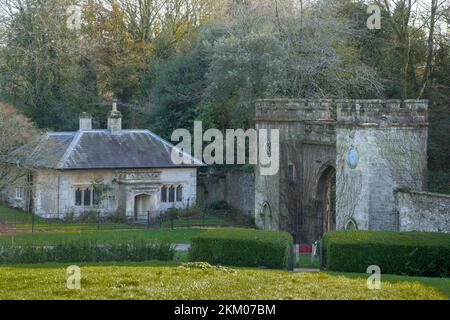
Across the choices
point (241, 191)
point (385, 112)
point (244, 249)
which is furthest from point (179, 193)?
point (244, 249)

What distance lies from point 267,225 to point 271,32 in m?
12.7

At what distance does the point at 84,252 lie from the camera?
2780cm

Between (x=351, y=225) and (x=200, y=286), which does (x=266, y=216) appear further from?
(x=200, y=286)

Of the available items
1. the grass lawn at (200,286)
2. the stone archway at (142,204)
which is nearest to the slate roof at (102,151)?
the stone archway at (142,204)

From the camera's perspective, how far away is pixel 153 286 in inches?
722

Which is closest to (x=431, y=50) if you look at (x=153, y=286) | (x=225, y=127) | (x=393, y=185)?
(x=225, y=127)

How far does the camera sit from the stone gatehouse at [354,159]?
3034 centimetres

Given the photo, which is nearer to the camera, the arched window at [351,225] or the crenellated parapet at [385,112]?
the crenellated parapet at [385,112]

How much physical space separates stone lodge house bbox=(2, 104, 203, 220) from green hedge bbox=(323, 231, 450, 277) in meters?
20.8

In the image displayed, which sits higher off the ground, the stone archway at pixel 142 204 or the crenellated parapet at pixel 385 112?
the crenellated parapet at pixel 385 112

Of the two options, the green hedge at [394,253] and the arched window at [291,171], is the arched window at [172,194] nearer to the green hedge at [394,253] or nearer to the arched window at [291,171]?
the arched window at [291,171]

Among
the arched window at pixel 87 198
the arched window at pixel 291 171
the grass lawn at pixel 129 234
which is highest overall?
the arched window at pixel 291 171

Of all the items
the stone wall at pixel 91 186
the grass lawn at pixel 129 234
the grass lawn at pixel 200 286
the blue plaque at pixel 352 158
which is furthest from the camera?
the stone wall at pixel 91 186
